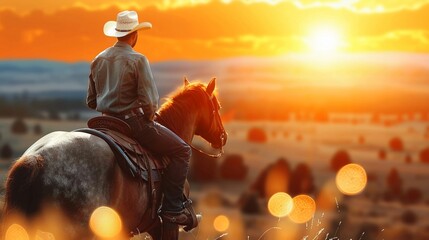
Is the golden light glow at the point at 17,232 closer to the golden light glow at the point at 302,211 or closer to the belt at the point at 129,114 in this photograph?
the belt at the point at 129,114

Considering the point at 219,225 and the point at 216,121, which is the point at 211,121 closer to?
the point at 216,121

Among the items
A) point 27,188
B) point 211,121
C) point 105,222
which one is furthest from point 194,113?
point 27,188

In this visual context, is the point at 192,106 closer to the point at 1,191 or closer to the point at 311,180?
the point at 1,191

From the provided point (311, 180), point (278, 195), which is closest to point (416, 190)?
point (311, 180)

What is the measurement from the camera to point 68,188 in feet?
34.3

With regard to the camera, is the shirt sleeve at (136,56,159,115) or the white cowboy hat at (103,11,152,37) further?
the white cowboy hat at (103,11,152,37)

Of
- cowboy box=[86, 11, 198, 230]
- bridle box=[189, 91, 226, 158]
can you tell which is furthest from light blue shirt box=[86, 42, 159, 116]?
bridle box=[189, 91, 226, 158]

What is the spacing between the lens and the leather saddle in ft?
37.0

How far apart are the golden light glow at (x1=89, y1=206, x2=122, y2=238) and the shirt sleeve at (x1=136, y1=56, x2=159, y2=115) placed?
5.31 feet

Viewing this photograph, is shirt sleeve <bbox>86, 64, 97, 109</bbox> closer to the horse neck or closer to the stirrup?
the horse neck

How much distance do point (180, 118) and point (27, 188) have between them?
3.56 metres

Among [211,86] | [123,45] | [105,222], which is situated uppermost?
[123,45]

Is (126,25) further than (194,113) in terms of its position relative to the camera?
No

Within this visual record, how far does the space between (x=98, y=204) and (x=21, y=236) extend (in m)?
1.08
